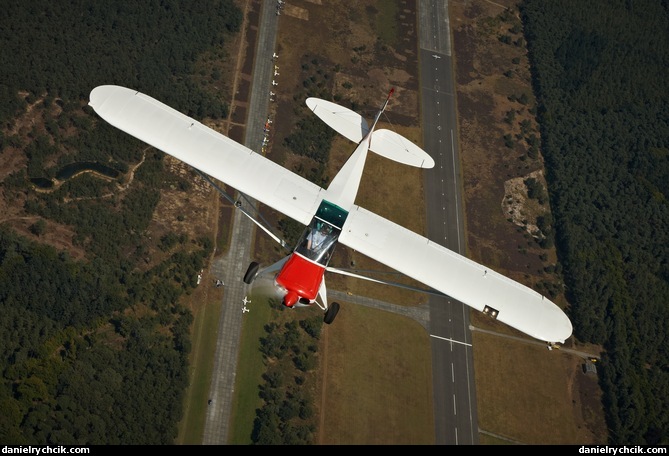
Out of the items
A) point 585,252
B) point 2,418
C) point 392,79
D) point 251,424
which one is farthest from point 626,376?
point 2,418

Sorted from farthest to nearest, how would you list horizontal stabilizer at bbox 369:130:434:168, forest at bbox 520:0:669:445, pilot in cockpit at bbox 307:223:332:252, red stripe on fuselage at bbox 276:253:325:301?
forest at bbox 520:0:669:445
horizontal stabilizer at bbox 369:130:434:168
pilot in cockpit at bbox 307:223:332:252
red stripe on fuselage at bbox 276:253:325:301

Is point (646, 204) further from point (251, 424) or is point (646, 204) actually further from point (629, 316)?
point (251, 424)

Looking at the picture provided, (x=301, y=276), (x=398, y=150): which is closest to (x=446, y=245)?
(x=398, y=150)

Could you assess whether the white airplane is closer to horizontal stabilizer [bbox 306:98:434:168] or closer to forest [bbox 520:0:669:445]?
horizontal stabilizer [bbox 306:98:434:168]

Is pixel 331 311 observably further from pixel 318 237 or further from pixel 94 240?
pixel 94 240

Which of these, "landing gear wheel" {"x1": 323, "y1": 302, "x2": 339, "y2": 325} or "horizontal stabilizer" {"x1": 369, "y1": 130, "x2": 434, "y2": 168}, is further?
"horizontal stabilizer" {"x1": 369, "y1": 130, "x2": 434, "y2": 168}

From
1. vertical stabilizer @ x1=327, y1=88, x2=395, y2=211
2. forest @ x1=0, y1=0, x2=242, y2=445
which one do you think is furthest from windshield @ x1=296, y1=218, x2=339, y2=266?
forest @ x1=0, y1=0, x2=242, y2=445

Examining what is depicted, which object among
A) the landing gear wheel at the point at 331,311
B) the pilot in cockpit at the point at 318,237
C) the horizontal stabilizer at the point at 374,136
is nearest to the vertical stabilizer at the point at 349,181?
the horizontal stabilizer at the point at 374,136
